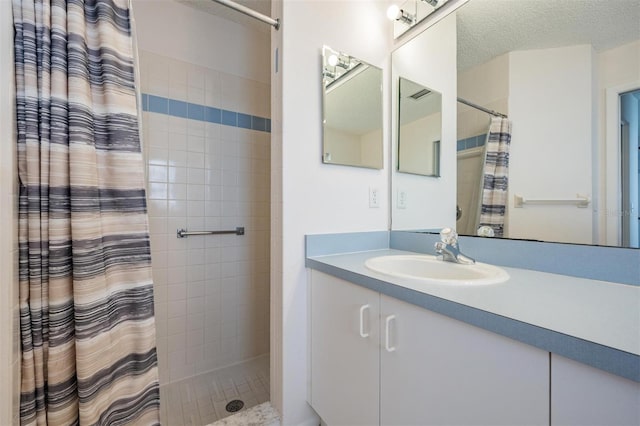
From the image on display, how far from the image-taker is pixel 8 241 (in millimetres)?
689

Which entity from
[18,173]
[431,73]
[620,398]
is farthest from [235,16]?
[620,398]

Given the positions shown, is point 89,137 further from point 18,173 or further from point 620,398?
point 620,398

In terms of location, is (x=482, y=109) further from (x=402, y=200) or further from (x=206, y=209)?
(x=206, y=209)

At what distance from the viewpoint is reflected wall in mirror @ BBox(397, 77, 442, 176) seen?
1404 mm

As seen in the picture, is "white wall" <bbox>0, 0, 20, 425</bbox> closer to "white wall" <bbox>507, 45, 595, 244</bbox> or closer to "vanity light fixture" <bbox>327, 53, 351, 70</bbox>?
"vanity light fixture" <bbox>327, 53, 351, 70</bbox>

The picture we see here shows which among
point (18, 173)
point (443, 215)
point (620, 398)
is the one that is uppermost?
point (18, 173)

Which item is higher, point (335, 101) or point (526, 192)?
point (335, 101)

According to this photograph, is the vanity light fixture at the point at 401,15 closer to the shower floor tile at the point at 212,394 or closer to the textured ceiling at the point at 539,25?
the textured ceiling at the point at 539,25

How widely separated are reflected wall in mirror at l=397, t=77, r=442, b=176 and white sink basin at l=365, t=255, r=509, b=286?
1.69 feet

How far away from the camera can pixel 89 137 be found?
0.85m

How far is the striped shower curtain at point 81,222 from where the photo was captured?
2.52 ft

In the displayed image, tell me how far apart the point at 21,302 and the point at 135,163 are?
0.51m

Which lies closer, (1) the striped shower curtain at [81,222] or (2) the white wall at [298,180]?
(1) the striped shower curtain at [81,222]

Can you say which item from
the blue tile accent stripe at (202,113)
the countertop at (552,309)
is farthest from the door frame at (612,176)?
the blue tile accent stripe at (202,113)
